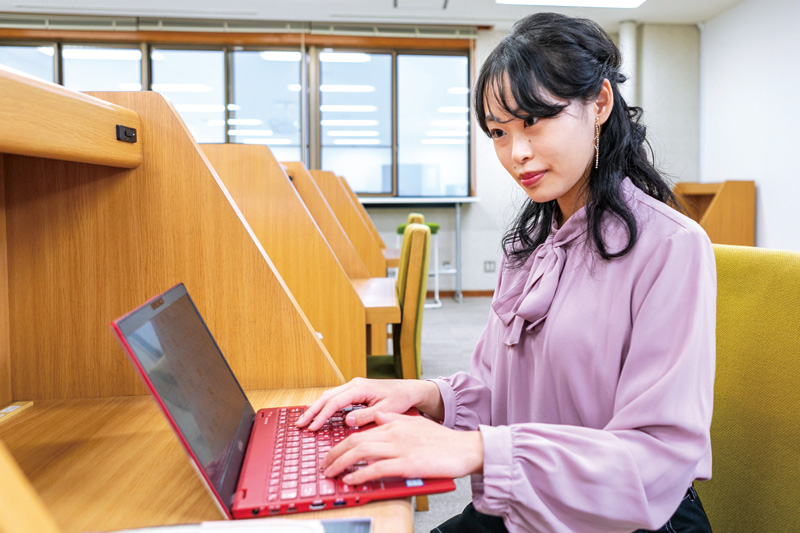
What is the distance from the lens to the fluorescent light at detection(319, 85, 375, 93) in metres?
5.48

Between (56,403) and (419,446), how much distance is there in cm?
57

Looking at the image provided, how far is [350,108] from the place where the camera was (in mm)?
5516

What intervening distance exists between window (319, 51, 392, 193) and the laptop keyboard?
5.02 m

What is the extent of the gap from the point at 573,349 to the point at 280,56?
5.41 m

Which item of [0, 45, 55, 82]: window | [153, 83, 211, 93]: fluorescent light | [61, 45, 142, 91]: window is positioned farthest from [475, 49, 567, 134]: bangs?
[0, 45, 55, 82]: window

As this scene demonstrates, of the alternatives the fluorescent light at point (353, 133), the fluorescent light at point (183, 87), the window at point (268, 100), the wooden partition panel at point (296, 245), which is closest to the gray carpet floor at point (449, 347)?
the wooden partition panel at point (296, 245)

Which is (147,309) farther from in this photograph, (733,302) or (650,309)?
(733,302)

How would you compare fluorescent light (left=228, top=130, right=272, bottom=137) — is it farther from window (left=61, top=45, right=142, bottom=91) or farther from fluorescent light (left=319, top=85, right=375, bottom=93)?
window (left=61, top=45, right=142, bottom=91)

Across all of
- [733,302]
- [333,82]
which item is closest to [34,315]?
[733,302]

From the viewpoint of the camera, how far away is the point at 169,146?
0.79m

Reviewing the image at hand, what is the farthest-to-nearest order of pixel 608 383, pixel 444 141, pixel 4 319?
pixel 444 141 < pixel 4 319 < pixel 608 383

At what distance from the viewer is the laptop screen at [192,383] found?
1.55 ft

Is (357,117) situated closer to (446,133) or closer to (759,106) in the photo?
Result: (446,133)

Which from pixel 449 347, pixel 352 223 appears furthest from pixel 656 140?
pixel 352 223
